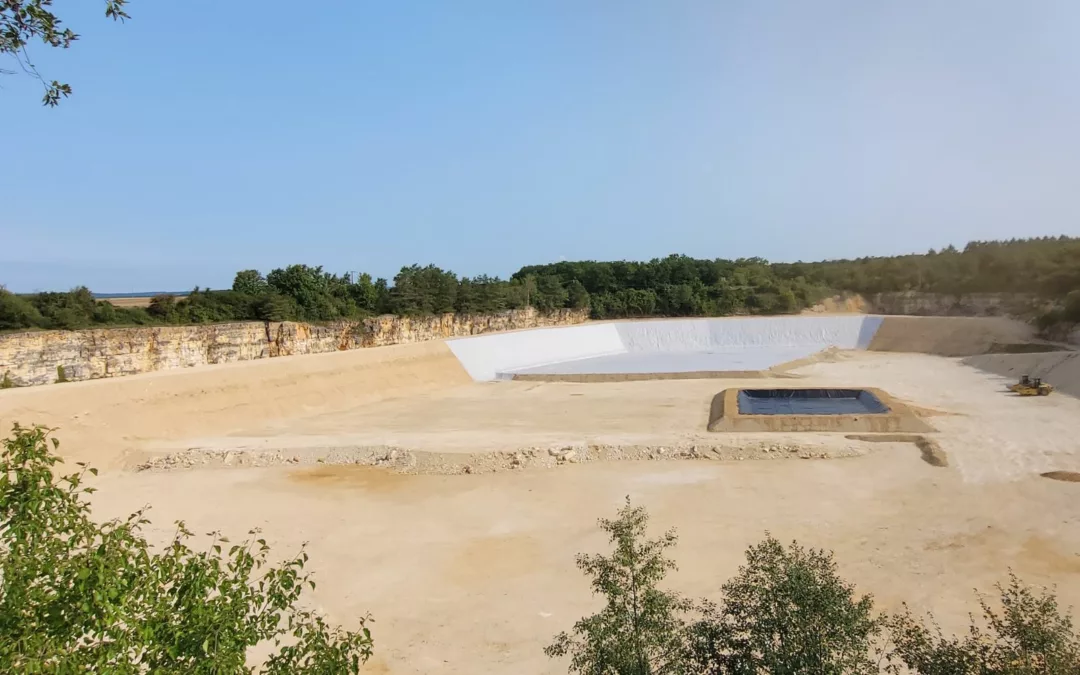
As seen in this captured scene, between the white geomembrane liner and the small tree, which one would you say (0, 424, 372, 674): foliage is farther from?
the white geomembrane liner

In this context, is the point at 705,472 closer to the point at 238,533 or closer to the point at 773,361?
the point at 238,533

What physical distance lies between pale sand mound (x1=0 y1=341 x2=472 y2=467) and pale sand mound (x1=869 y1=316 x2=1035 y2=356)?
28743 mm

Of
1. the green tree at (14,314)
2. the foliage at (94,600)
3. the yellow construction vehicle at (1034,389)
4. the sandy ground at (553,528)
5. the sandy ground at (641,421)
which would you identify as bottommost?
the sandy ground at (553,528)

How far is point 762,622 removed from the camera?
438 cm

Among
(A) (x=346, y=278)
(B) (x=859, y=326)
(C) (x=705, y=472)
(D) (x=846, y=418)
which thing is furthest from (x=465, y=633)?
(A) (x=346, y=278)

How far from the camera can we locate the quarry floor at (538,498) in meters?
9.50

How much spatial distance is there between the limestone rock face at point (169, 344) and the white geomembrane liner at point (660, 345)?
23.1 feet

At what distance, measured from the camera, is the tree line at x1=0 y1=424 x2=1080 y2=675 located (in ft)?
9.51

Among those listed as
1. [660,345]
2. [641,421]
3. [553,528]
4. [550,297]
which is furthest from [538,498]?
[550,297]

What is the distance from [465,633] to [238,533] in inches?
250

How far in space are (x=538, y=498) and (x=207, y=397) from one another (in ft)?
49.3

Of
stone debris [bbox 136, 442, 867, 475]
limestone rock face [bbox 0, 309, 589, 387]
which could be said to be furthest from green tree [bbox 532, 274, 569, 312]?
stone debris [bbox 136, 442, 867, 475]

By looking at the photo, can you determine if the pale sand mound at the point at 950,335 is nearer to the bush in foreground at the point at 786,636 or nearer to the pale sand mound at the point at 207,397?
the pale sand mound at the point at 207,397

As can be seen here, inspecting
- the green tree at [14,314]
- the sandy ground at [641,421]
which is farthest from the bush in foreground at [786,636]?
the green tree at [14,314]
